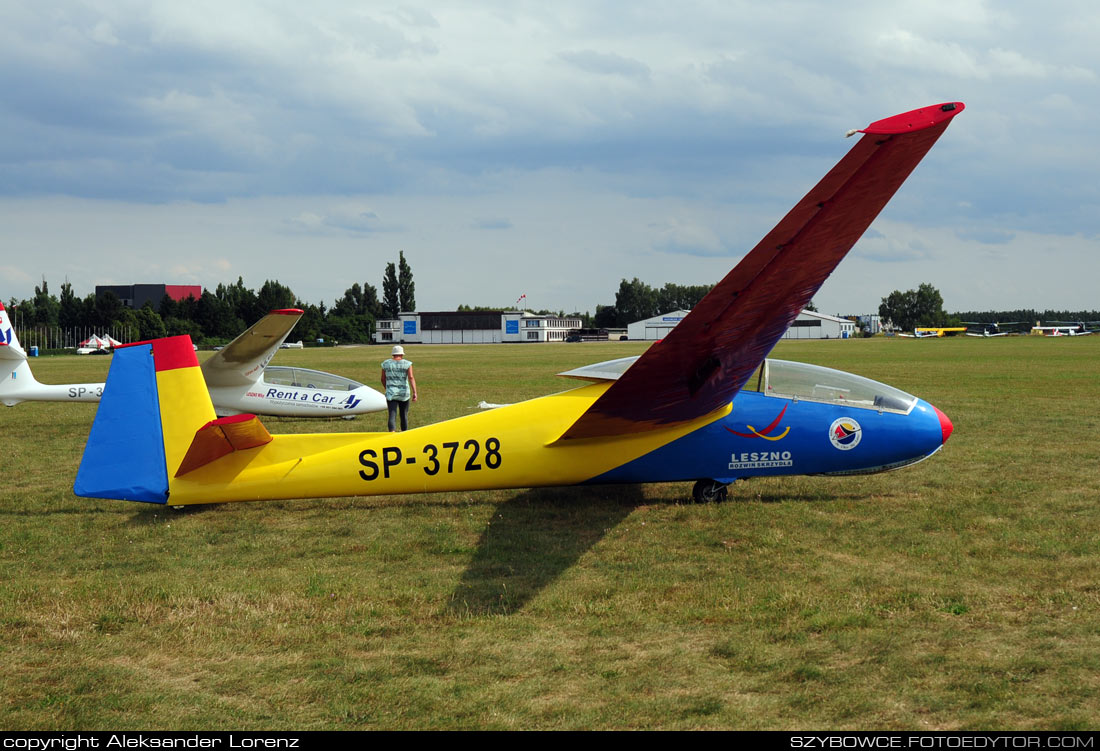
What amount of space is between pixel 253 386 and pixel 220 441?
30.6ft

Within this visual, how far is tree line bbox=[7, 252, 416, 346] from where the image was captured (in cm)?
10362

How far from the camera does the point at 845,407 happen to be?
9.12 metres

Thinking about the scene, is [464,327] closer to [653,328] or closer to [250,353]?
[653,328]

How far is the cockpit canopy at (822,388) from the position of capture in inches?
358

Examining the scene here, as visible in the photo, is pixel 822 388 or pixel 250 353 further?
pixel 250 353

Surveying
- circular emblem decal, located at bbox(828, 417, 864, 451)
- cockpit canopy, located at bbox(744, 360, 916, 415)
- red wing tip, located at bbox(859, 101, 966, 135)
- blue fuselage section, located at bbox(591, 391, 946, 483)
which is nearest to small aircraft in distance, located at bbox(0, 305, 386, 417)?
blue fuselage section, located at bbox(591, 391, 946, 483)

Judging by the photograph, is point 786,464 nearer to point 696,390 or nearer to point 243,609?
point 696,390

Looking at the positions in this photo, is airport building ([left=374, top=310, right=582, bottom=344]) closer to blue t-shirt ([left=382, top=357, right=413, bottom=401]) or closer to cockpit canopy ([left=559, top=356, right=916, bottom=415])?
blue t-shirt ([left=382, top=357, right=413, bottom=401])

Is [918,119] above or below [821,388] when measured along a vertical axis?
above

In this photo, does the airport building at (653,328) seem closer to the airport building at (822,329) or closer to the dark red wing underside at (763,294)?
the airport building at (822,329)

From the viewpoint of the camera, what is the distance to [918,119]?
520cm

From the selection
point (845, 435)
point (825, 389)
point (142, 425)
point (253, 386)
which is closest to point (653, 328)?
point (253, 386)
